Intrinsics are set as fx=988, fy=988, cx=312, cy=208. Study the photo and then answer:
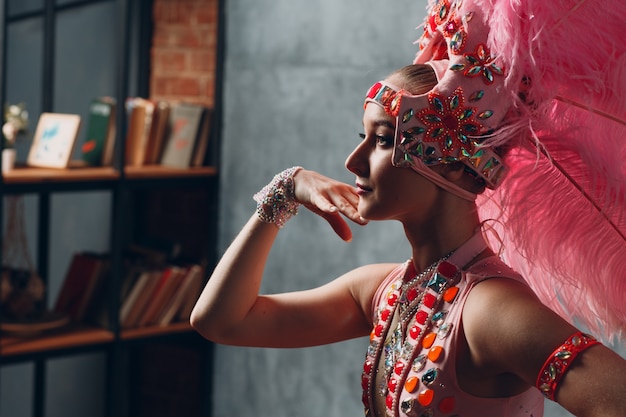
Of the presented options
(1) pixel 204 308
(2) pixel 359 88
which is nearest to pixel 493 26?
(1) pixel 204 308

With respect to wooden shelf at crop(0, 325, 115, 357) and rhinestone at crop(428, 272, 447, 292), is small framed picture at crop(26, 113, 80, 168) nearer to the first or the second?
wooden shelf at crop(0, 325, 115, 357)

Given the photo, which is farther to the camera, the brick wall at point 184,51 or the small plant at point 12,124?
the brick wall at point 184,51

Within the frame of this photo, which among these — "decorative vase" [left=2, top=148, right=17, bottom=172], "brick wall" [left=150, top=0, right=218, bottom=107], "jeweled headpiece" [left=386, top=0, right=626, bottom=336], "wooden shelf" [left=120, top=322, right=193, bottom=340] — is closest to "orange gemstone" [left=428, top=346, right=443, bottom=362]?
"jeweled headpiece" [left=386, top=0, right=626, bottom=336]

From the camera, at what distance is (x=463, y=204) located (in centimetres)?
143

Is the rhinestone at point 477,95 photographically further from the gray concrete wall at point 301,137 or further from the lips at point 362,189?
the gray concrete wall at point 301,137

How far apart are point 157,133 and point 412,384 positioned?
9.03 feet

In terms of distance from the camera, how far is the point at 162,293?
3934 mm

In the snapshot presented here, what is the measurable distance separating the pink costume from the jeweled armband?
0.15 metres

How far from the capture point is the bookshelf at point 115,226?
360 cm

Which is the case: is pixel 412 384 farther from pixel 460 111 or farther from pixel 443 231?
pixel 460 111

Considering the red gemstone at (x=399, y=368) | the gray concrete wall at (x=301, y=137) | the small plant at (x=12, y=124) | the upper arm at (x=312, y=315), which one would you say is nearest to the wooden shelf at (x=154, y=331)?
the gray concrete wall at (x=301, y=137)

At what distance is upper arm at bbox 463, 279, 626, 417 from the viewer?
118cm

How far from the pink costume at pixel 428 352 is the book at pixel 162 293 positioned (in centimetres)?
249

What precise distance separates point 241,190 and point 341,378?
90cm
